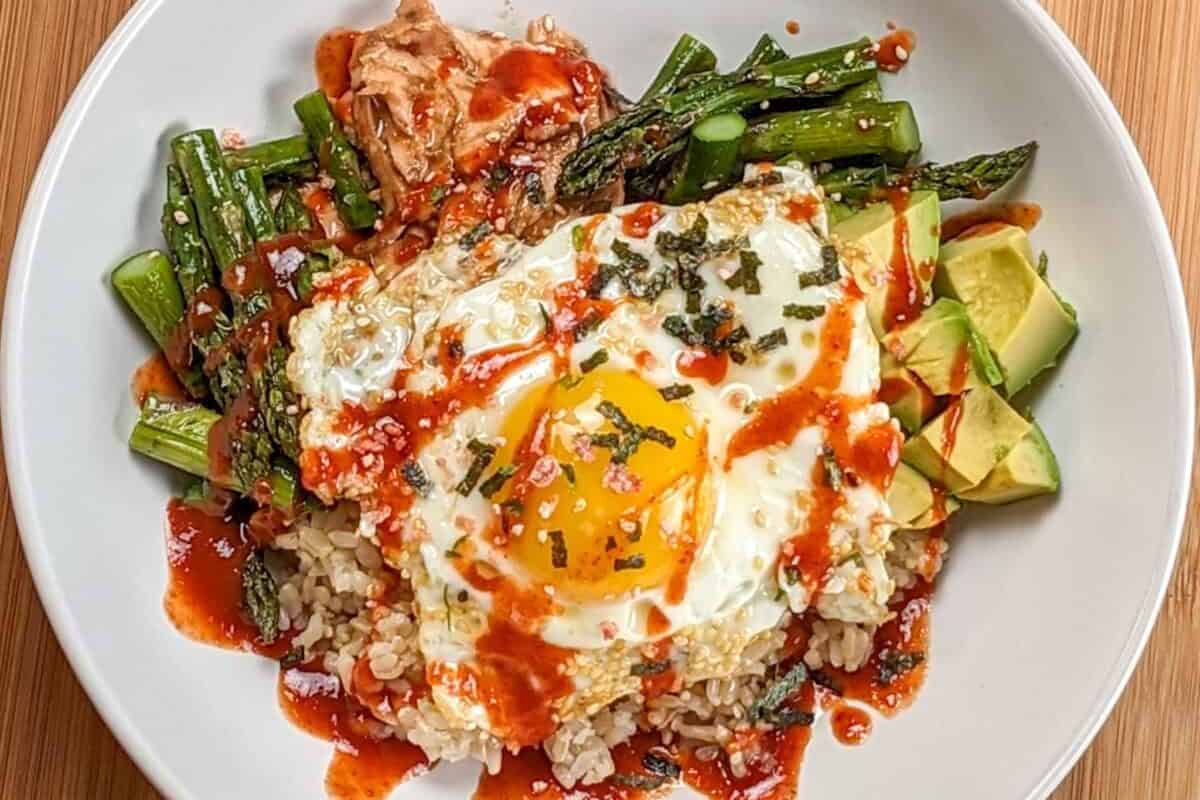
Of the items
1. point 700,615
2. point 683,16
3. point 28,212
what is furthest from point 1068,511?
point 28,212

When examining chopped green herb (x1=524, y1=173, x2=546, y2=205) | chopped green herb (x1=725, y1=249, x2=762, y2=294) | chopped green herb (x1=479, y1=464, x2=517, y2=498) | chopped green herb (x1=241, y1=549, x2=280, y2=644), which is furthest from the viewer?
chopped green herb (x1=524, y1=173, x2=546, y2=205)

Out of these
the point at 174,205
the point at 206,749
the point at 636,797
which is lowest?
the point at 636,797

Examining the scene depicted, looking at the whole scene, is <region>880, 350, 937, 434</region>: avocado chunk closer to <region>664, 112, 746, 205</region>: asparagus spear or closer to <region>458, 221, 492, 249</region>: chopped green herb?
<region>664, 112, 746, 205</region>: asparagus spear

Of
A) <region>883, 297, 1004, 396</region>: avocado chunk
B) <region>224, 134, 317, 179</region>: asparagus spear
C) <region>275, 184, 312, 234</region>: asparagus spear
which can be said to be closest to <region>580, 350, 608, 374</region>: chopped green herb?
<region>883, 297, 1004, 396</region>: avocado chunk

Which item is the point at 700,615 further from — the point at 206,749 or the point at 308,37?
the point at 308,37

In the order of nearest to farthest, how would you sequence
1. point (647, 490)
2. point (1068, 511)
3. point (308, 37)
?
point (647, 490) < point (1068, 511) < point (308, 37)

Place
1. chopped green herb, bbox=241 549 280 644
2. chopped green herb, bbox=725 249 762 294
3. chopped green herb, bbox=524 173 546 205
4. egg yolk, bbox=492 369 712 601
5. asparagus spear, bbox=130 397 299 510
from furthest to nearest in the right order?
chopped green herb, bbox=524 173 546 205 → chopped green herb, bbox=241 549 280 644 → asparagus spear, bbox=130 397 299 510 → chopped green herb, bbox=725 249 762 294 → egg yolk, bbox=492 369 712 601
